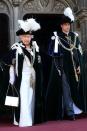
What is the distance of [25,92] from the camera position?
7.10 m

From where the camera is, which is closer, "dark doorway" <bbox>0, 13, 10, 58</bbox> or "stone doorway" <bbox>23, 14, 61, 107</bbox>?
"dark doorway" <bbox>0, 13, 10, 58</bbox>

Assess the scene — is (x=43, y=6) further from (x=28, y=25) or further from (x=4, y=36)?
(x=28, y=25)

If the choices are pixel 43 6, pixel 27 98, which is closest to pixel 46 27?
pixel 43 6

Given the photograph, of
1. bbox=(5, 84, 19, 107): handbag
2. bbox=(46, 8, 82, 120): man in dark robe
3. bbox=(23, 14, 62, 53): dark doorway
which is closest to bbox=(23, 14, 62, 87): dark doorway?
bbox=(23, 14, 62, 53): dark doorway

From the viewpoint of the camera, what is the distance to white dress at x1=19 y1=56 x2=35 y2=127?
7.05m

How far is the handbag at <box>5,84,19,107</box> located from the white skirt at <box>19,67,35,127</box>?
0.23 feet

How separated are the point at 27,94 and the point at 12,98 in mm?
216

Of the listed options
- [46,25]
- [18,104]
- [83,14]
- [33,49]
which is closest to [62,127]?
[18,104]

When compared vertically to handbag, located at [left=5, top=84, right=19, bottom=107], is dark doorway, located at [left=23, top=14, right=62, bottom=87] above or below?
above

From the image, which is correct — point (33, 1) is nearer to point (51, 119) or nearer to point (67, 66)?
point (67, 66)

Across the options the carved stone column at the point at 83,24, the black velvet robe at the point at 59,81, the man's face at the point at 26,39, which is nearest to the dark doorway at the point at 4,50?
the man's face at the point at 26,39

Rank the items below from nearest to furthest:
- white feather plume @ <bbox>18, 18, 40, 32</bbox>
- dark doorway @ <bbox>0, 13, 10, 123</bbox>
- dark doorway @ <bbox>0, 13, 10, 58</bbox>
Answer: white feather plume @ <bbox>18, 18, 40, 32</bbox>
dark doorway @ <bbox>0, 13, 10, 123</bbox>
dark doorway @ <bbox>0, 13, 10, 58</bbox>

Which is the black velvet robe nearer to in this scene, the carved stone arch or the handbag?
the handbag

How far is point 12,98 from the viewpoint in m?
7.09
